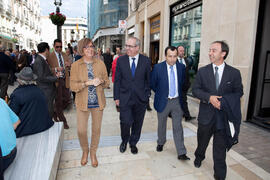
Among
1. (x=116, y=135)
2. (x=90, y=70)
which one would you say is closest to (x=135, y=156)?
(x=116, y=135)

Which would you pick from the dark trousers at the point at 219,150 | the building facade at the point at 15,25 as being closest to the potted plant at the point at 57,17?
the dark trousers at the point at 219,150

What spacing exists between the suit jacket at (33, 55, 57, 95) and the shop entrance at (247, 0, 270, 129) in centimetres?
489

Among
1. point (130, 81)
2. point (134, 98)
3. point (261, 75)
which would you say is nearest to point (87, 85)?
point (130, 81)

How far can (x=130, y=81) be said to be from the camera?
3.32 meters

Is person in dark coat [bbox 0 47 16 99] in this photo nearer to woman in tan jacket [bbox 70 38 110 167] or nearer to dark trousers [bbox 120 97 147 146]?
woman in tan jacket [bbox 70 38 110 167]

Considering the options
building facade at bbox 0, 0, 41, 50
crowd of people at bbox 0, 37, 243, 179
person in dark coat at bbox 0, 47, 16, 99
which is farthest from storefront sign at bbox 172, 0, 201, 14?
building facade at bbox 0, 0, 41, 50

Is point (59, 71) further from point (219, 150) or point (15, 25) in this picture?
point (15, 25)

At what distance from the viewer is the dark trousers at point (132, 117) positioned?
3.42 metres

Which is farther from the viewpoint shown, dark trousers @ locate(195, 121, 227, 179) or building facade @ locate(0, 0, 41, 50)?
building facade @ locate(0, 0, 41, 50)

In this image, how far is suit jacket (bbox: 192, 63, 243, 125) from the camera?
2.65 m

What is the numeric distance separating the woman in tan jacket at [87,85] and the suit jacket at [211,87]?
141 cm

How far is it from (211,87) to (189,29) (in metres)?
6.16

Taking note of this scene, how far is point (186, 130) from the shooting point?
15.8 ft

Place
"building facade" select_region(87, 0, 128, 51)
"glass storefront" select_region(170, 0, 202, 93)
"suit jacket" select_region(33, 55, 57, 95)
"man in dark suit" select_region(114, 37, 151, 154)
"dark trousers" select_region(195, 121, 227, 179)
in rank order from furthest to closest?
"building facade" select_region(87, 0, 128, 51) < "glass storefront" select_region(170, 0, 202, 93) < "suit jacket" select_region(33, 55, 57, 95) < "man in dark suit" select_region(114, 37, 151, 154) < "dark trousers" select_region(195, 121, 227, 179)
